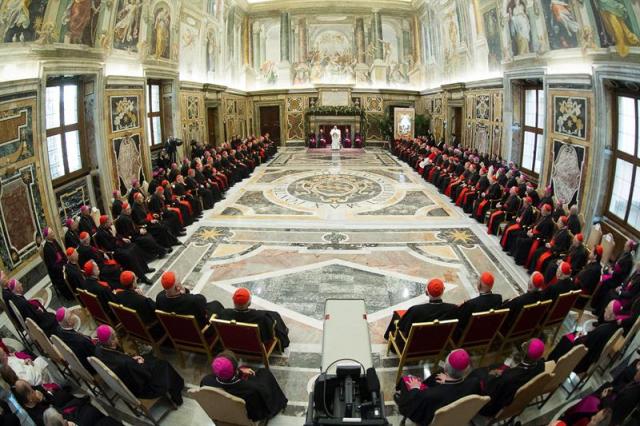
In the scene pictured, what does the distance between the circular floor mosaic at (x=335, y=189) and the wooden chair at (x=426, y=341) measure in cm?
847

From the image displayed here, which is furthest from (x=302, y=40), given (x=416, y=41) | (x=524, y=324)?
(x=524, y=324)

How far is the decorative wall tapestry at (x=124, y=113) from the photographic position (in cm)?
1138

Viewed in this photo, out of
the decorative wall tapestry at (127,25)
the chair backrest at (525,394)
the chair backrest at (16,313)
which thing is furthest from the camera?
the decorative wall tapestry at (127,25)

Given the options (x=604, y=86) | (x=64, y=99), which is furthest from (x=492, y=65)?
(x=64, y=99)

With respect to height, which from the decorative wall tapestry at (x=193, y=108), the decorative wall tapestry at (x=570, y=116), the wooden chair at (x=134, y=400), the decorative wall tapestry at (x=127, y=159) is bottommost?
the wooden chair at (x=134, y=400)

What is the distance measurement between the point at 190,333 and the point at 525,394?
3.79m

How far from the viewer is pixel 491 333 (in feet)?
16.0

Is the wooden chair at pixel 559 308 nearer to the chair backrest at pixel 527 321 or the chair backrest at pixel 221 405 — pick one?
the chair backrest at pixel 527 321

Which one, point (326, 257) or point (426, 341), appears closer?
point (426, 341)

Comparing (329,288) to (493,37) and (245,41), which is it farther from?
(245,41)

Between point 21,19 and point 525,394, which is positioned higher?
point 21,19

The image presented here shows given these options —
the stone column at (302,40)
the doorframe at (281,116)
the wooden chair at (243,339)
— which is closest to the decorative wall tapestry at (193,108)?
the doorframe at (281,116)

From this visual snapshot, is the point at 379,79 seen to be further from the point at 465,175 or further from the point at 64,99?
the point at 64,99

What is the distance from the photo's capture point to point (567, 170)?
10234mm
